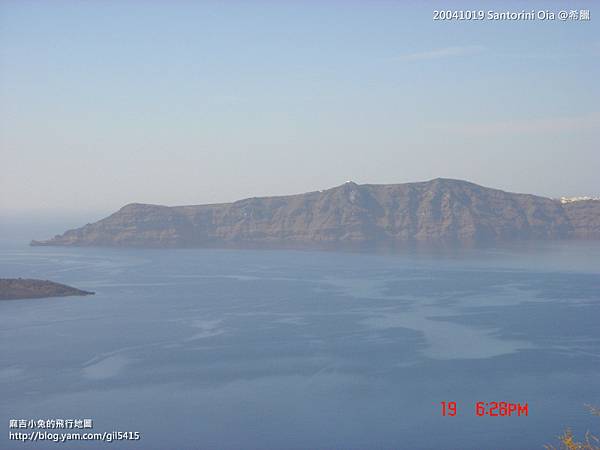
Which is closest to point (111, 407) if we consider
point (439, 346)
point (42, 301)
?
point (439, 346)
